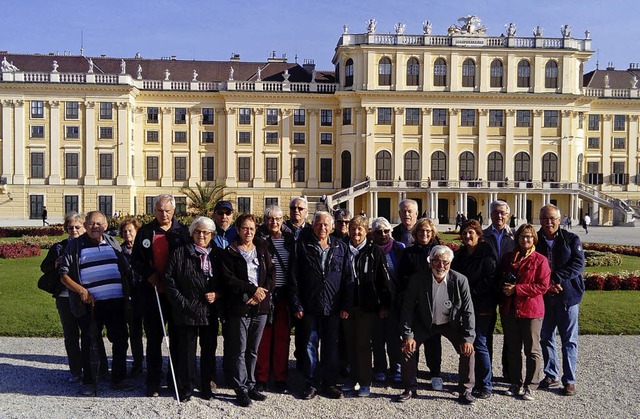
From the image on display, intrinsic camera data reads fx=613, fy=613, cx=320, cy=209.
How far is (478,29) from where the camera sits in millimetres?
50406

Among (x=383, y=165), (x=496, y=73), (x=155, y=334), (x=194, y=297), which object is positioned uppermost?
(x=496, y=73)

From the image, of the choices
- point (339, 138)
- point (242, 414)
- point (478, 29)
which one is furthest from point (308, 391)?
point (478, 29)

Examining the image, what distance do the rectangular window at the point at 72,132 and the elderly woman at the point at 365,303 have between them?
150 ft

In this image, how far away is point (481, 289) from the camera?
7844 millimetres

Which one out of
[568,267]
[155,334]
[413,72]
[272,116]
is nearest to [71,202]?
[272,116]

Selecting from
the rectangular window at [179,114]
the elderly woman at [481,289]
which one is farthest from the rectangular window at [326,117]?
the elderly woman at [481,289]

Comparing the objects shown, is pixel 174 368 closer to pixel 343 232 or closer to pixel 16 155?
pixel 343 232

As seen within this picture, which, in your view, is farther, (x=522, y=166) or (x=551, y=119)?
(x=522, y=166)

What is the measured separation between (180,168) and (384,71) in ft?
61.0

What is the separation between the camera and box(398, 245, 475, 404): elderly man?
299 inches

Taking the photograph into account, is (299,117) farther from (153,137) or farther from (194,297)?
(194,297)

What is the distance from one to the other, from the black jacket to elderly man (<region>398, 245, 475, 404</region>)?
2.52m

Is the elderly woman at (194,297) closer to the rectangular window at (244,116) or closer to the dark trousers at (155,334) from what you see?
the dark trousers at (155,334)

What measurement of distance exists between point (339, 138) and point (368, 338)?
44.0 m
